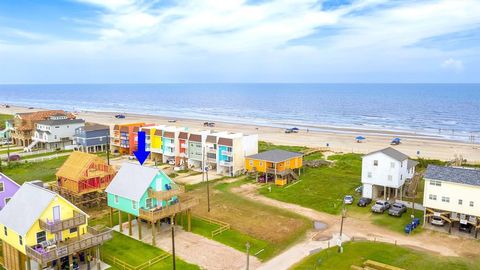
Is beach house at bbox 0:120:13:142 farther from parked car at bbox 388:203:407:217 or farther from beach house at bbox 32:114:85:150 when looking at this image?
parked car at bbox 388:203:407:217

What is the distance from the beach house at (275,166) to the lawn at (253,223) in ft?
26.9

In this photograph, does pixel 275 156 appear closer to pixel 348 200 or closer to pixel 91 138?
pixel 348 200

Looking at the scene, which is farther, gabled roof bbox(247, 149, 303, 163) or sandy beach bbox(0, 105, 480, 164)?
sandy beach bbox(0, 105, 480, 164)

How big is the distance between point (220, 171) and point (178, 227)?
26.6 metres

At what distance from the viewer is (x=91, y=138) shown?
8656 cm

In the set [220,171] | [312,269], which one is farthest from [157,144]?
[312,269]

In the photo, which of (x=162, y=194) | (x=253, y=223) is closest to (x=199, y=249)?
(x=162, y=194)

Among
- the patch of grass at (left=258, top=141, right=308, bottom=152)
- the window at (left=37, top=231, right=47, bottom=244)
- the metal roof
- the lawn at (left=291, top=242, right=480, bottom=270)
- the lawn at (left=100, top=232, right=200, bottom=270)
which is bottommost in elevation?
the lawn at (left=100, top=232, right=200, bottom=270)

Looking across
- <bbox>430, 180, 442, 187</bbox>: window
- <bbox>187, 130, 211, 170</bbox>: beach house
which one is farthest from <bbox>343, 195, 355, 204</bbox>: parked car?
<bbox>187, 130, 211, 170</bbox>: beach house

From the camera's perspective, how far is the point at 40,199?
33094mm

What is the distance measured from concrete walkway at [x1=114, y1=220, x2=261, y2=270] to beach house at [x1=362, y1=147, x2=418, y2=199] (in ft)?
81.5

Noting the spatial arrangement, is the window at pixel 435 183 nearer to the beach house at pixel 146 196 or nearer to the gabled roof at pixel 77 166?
the beach house at pixel 146 196

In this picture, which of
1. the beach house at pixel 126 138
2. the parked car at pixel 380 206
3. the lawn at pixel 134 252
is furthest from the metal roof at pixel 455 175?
the beach house at pixel 126 138

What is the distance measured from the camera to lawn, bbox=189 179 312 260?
3972 cm
